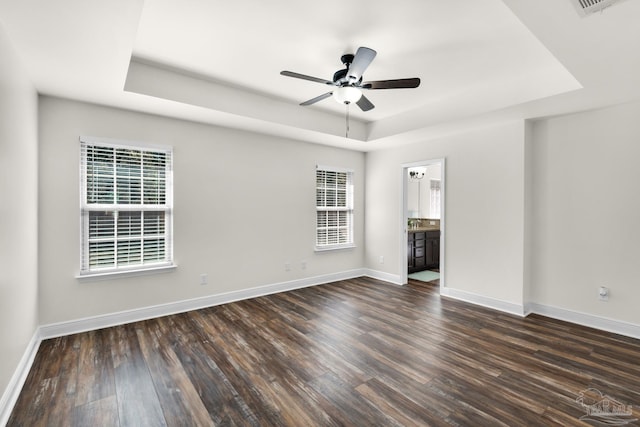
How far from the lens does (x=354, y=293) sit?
4.84 meters

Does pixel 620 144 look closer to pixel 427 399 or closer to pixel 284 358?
pixel 427 399

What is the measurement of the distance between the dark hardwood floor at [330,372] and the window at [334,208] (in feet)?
6.47

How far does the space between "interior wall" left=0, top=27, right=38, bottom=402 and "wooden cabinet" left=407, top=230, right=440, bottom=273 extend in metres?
5.55

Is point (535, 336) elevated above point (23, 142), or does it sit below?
below

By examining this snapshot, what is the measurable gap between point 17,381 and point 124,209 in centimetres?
185

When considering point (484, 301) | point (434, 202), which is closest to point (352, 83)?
point (484, 301)

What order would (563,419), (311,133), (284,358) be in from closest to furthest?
(563,419)
(284,358)
(311,133)

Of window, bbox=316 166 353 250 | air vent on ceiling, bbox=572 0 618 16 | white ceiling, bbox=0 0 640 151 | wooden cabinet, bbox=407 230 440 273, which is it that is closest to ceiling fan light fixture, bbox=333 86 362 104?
white ceiling, bbox=0 0 640 151

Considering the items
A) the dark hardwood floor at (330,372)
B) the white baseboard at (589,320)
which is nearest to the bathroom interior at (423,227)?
the white baseboard at (589,320)

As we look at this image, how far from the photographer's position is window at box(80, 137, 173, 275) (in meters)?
3.39

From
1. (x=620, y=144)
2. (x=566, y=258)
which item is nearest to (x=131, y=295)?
(x=566, y=258)

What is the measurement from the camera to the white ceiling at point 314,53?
6.52 feet

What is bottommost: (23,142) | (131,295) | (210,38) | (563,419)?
(563,419)

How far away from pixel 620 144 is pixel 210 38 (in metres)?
4.43
